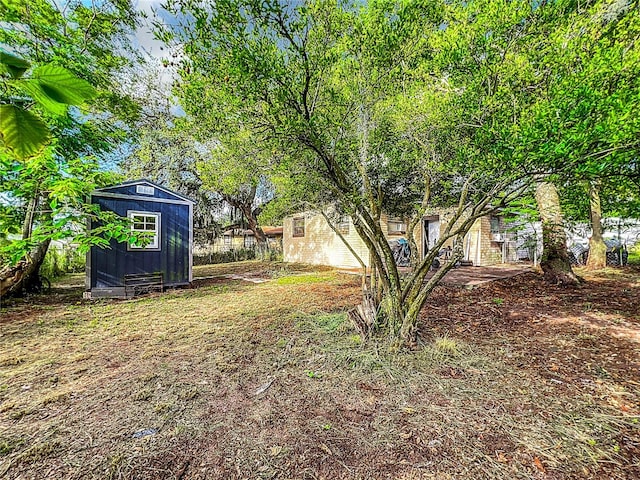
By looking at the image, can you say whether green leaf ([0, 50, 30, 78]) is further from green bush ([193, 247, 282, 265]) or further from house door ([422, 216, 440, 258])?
green bush ([193, 247, 282, 265])

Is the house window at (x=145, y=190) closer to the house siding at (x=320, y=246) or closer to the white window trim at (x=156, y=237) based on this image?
the white window trim at (x=156, y=237)

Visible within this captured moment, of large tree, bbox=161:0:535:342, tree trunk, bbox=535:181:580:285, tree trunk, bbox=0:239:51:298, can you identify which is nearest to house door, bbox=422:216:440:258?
tree trunk, bbox=535:181:580:285

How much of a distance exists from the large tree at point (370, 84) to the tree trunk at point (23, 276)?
609 centimetres

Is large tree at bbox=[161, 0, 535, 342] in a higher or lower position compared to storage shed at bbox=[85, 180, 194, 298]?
higher

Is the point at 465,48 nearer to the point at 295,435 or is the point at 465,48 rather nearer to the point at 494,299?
the point at 295,435

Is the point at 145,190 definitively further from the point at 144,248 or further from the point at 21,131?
the point at 21,131

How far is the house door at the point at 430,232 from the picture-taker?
13.0m

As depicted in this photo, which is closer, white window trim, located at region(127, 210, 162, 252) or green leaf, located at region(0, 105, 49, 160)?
green leaf, located at region(0, 105, 49, 160)

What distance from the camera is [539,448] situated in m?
1.92

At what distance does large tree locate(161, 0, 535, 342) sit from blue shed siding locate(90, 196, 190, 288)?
15.4 feet

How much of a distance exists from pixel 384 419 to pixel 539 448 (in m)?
0.99

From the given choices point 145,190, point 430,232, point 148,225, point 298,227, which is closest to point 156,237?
point 148,225

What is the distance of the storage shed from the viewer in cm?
669

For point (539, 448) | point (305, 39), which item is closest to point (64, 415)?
point (539, 448)
